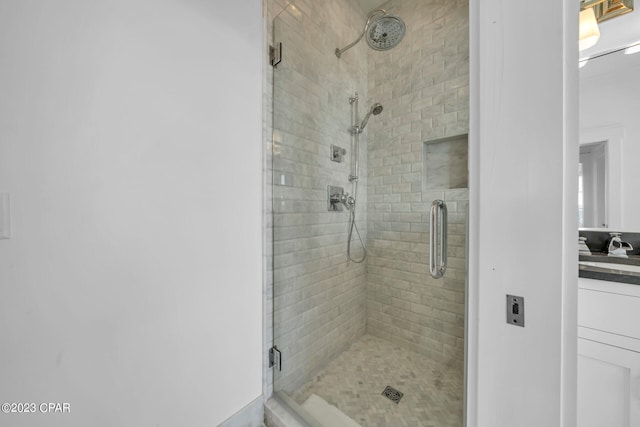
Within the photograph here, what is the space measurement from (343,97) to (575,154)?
129 cm

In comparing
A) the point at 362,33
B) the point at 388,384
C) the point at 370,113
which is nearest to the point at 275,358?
the point at 388,384

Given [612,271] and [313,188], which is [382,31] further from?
[612,271]

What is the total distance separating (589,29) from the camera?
131cm

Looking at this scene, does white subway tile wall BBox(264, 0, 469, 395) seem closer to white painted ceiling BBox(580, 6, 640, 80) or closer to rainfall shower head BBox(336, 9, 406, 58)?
rainfall shower head BBox(336, 9, 406, 58)

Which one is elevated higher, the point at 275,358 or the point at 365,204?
the point at 365,204

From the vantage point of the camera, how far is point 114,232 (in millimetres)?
795

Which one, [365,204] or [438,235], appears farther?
[365,204]

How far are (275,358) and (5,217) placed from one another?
3.80 feet

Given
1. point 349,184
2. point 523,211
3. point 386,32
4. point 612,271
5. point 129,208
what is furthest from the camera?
point 349,184

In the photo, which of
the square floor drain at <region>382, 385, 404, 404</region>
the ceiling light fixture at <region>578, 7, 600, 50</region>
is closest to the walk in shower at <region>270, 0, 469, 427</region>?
the square floor drain at <region>382, 385, 404, 404</region>

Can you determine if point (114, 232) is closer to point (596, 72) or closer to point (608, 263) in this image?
point (608, 263)

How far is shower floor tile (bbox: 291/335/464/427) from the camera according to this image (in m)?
1.14

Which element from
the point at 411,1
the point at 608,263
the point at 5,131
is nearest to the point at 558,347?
the point at 608,263

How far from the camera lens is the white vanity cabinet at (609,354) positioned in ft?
3.14
